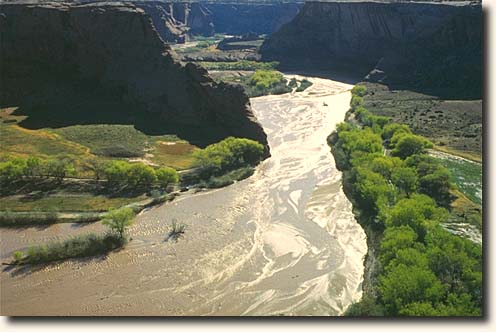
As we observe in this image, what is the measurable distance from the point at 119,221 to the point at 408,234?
28271 millimetres

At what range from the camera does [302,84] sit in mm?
139625

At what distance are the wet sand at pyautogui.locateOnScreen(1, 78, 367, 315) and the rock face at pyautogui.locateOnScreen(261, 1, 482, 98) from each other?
2458 inches

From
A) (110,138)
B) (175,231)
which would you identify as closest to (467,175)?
(175,231)

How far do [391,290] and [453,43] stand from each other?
10392 centimetres

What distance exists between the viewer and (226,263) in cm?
5009

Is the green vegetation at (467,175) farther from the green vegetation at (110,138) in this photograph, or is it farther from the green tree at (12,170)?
the green tree at (12,170)

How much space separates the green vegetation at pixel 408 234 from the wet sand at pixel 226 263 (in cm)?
328

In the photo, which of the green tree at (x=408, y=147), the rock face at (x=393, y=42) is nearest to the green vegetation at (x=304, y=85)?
the rock face at (x=393, y=42)

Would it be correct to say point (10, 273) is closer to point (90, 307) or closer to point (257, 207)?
point (90, 307)

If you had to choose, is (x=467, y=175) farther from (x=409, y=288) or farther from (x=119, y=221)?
(x=119, y=221)

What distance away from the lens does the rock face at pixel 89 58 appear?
302 feet

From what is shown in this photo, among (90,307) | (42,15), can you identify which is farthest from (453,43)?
(90,307)

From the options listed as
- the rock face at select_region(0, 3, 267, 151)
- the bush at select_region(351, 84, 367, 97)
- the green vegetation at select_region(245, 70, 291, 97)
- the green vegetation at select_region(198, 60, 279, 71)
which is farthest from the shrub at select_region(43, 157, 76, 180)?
the green vegetation at select_region(198, 60, 279, 71)

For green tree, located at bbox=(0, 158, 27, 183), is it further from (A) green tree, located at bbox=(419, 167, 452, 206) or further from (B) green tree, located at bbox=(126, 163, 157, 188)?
(A) green tree, located at bbox=(419, 167, 452, 206)
